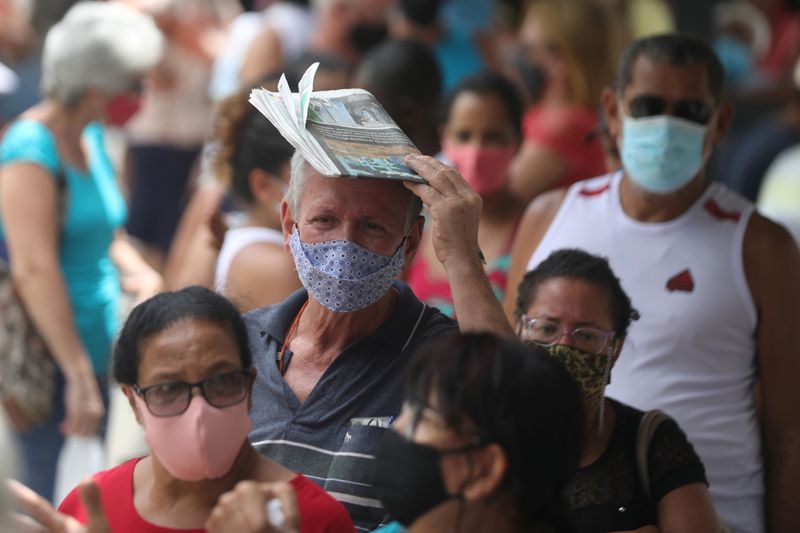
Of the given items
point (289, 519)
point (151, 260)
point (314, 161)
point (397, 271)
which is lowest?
point (151, 260)

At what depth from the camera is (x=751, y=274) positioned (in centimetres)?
388

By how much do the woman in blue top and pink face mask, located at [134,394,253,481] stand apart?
7.80ft

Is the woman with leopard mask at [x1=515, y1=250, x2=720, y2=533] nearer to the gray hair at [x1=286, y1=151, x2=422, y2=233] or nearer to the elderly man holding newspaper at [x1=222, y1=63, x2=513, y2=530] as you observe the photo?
the elderly man holding newspaper at [x1=222, y1=63, x2=513, y2=530]

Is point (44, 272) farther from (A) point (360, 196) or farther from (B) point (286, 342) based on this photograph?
(A) point (360, 196)

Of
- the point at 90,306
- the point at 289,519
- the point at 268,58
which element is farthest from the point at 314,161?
the point at 268,58

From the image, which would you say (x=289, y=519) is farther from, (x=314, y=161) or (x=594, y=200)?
(x=594, y=200)

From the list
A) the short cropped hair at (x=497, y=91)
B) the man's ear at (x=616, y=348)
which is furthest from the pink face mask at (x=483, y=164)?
the man's ear at (x=616, y=348)

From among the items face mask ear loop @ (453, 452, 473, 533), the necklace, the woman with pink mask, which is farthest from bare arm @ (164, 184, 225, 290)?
face mask ear loop @ (453, 452, 473, 533)

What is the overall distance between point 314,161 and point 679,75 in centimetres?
145

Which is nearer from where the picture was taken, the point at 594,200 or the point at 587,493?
the point at 587,493

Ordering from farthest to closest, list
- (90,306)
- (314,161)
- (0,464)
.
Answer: (90,306), (314,161), (0,464)

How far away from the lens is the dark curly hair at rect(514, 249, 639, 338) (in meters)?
3.47

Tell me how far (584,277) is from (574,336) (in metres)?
0.17

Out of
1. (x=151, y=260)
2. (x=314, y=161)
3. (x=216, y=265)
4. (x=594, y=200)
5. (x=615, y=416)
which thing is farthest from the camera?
(x=151, y=260)
